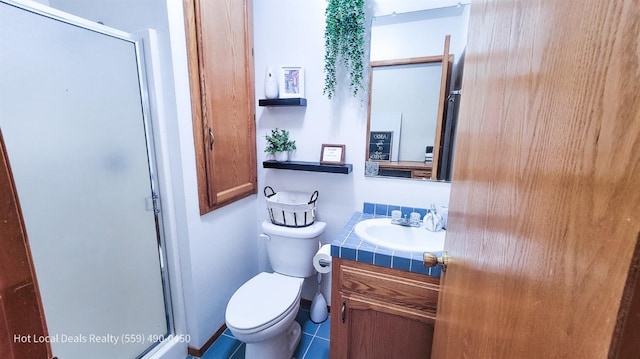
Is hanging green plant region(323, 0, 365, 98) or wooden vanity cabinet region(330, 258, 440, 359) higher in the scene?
hanging green plant region(323, 0, 365, 98)

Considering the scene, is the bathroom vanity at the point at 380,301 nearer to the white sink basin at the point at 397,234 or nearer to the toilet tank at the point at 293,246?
the white sink basin at the point at 397,234

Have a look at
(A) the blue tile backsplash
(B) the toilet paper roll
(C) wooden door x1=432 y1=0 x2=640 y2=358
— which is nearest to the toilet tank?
(B) the toilet paper roll

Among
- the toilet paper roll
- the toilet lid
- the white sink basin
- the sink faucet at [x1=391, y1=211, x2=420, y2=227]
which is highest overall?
the sink faucet at [x1=391, y1=211, x2=420, y2=227]

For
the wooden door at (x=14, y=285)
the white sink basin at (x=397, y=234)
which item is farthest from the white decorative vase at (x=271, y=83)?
the wooden door at (x=14, y=285)

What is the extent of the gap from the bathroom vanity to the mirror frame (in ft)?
1.76

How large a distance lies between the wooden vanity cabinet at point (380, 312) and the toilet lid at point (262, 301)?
295 millimetres

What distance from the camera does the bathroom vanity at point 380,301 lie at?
105 cm

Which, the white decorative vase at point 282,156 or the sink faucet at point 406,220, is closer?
the sink faucet at point 406,220

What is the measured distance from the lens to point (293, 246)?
62.4 inches

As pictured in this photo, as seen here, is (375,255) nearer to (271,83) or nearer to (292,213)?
(292,213)

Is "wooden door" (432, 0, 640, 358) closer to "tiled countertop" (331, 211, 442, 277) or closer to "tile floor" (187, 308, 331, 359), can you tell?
"tiled countertop" (331, 211, 442, 277)

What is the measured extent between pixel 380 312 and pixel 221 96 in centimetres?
136

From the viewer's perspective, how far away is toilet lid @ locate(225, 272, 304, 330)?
1.24 metres

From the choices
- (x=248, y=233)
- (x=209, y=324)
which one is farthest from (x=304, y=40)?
(x=209, y=324)
